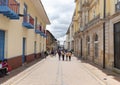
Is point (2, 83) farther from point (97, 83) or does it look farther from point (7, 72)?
point (97, 83)

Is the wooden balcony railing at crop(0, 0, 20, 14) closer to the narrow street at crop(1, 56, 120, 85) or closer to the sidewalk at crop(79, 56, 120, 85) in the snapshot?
the narrow street at crop(1, 56, 120, 85)

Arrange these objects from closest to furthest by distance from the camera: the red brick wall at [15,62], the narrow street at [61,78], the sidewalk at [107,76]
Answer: the narrow street at [61,78], the sidewalk at [107,76], the red brick wall at [15,62]

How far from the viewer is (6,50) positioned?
14953mm

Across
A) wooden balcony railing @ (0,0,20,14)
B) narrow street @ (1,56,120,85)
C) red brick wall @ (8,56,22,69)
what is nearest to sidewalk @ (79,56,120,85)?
narrow street @ (1,56,120,85)

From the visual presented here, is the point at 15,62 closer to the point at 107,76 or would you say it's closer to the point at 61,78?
the point at 61,78

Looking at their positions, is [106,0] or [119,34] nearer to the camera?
[119,34]

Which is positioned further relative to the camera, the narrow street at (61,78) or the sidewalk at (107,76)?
the sidewalk at (107,76)

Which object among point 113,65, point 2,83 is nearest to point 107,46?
point 113,65

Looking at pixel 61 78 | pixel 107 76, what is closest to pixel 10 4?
pixel 61 78

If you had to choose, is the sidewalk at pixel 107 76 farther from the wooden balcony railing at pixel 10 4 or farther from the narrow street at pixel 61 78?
the wooden balcony railing at pixel 10 4

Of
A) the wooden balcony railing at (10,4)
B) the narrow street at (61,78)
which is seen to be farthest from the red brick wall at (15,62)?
the wooden balcony railing at (10,4)

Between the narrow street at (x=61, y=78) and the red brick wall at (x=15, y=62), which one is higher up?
the red brick wall at (x=15, y=62)

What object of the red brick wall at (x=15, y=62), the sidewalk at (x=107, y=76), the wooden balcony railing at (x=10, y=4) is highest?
the wooden balcony railing at (x=10, y=4)

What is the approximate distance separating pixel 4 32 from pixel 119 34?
730 cm
